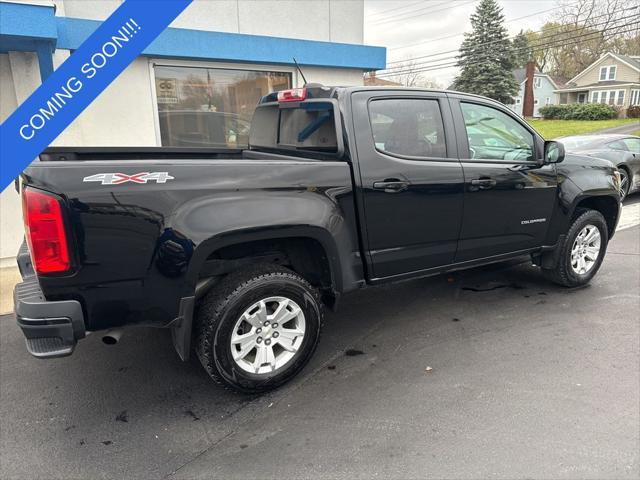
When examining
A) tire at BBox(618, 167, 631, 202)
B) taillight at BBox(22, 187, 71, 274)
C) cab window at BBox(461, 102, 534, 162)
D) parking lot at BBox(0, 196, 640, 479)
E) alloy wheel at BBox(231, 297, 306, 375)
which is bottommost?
parking lot at BBox(0, 196, 640, 479)

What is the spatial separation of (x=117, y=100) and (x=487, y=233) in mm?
5360

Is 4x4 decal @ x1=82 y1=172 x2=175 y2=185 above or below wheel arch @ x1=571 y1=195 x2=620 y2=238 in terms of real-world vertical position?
Result: above

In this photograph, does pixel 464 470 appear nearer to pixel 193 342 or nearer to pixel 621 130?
pixel 193 342

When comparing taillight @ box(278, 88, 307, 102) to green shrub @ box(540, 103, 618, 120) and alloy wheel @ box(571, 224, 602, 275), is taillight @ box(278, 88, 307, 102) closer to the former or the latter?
alloy wheel @ box(571, 224, 602, 275)

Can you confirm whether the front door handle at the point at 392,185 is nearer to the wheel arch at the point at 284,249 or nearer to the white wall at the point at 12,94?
the wheel arch at the point at 284,249

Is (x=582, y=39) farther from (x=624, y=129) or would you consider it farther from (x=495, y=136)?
(x=495, y=136)

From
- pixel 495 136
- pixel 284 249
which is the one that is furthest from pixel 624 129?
pixel 284 249

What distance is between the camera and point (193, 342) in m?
3.09

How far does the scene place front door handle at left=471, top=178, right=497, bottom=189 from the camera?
3.85 meters

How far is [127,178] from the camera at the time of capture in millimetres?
2527

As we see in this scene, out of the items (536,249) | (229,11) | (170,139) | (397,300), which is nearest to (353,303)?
(397,300)

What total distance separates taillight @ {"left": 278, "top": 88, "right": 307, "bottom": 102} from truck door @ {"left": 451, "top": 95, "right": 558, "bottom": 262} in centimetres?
121

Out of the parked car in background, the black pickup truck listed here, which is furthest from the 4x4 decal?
the parked car in background

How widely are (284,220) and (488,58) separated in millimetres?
42562
